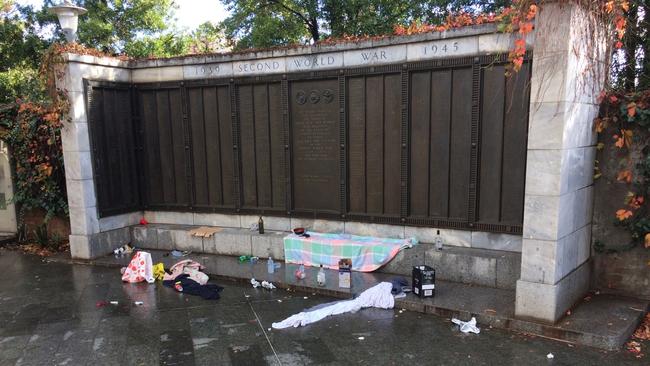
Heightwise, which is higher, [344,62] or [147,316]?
Answer: [344,62]

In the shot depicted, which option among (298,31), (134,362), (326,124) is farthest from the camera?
(298,31)

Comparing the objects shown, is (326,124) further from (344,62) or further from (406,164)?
(406,164)

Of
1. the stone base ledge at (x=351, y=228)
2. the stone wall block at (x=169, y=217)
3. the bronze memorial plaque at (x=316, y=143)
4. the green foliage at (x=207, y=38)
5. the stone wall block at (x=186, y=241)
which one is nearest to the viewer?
the stone base ledge at (x=351, y=228)

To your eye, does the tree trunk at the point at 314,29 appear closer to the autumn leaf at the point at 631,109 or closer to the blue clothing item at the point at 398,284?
the blue clothing item at the point at 398,284

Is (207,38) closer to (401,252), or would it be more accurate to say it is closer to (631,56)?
(401,252)

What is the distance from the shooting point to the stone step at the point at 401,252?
6.62m

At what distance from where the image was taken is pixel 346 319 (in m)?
5.95

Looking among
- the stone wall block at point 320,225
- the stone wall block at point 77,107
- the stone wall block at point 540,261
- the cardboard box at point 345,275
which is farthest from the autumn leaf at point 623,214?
the stone wall block at point 77,107

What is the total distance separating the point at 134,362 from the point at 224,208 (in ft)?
15.2

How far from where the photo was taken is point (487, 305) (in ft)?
19.6

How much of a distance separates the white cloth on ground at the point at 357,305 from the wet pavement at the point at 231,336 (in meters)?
0.12

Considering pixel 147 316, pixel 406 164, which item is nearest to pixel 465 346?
pixel 406 164

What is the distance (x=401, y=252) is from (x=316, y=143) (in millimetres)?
2534

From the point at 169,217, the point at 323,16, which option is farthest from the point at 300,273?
the point at 323,16
